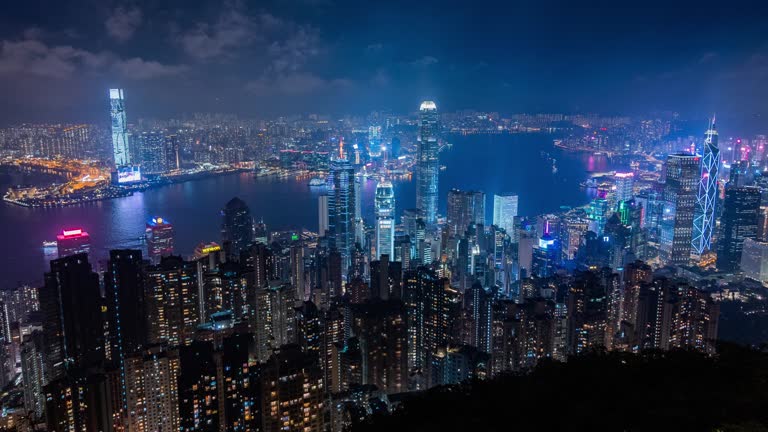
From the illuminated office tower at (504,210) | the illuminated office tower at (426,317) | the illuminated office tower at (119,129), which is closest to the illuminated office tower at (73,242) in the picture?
the illuminated office tower at (119,129)

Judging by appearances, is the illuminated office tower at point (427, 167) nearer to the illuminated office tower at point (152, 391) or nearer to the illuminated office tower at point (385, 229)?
the illuminated office tower at point (385, 229)

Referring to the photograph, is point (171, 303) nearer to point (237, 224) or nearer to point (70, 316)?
point (70, 316)

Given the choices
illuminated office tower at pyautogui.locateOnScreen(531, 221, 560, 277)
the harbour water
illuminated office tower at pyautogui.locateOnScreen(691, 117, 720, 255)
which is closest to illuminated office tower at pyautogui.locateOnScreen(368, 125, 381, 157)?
the harbour water

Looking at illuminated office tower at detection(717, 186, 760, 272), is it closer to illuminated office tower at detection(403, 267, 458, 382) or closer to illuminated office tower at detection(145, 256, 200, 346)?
illuminated office tower at detection(403, 267, 458, 382)

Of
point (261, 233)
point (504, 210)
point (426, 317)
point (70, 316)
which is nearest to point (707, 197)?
point (504, 210)

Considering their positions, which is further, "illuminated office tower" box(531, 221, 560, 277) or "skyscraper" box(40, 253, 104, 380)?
"illuminated office tower" box(531, 221, 560, 277)

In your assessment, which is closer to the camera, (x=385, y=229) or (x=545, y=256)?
(x=545, y=256)
